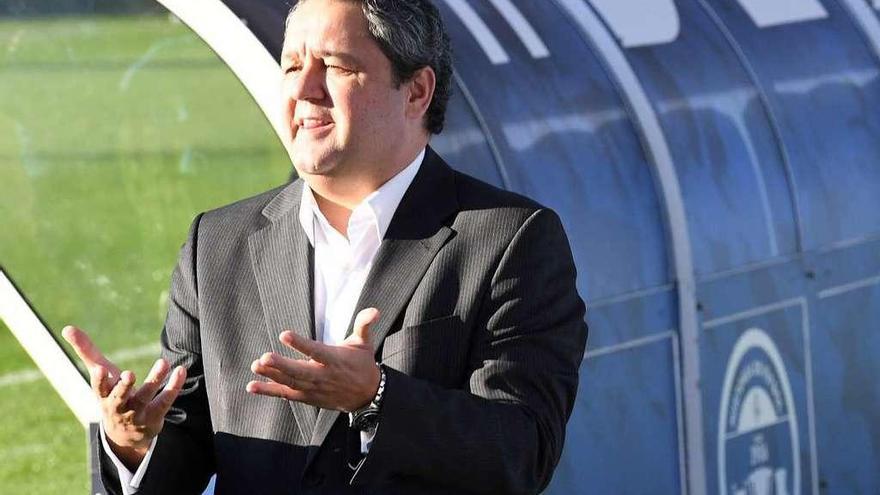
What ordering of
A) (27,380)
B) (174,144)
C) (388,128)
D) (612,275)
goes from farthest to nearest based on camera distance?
1. (174,144)
2. (27,380)
3. (612,275)
4. (388,128)

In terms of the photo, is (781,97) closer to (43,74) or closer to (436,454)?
(436,454)

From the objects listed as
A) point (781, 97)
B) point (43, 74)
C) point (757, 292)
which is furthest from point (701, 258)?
point (43, 74)

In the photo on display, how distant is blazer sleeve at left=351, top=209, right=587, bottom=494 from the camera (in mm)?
3504

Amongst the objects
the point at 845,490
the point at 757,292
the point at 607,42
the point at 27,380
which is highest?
the point at 607,42

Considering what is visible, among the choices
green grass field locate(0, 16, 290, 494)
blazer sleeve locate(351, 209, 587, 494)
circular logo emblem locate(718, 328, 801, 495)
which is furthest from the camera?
green grass field locate(0, 16, 290, 494)

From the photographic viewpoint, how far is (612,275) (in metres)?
6.28

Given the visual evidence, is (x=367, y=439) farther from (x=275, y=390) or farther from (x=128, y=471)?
(x=128, y=471)

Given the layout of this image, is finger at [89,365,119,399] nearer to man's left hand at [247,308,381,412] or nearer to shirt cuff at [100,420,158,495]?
shirt cuff at [100,420,158,495]

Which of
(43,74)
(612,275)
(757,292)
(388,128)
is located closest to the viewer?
(388,128)

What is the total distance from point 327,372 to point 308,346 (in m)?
0.07

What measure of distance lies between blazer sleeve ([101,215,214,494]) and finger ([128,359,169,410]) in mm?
231

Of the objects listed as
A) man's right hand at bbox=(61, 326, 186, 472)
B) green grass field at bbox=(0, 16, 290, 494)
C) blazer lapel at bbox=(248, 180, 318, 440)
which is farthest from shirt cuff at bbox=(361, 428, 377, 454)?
green grass field at bbox=(0, 16, 290, 494)

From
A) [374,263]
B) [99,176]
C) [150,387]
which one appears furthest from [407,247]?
[99,176]

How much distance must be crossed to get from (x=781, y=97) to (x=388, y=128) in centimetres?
379
